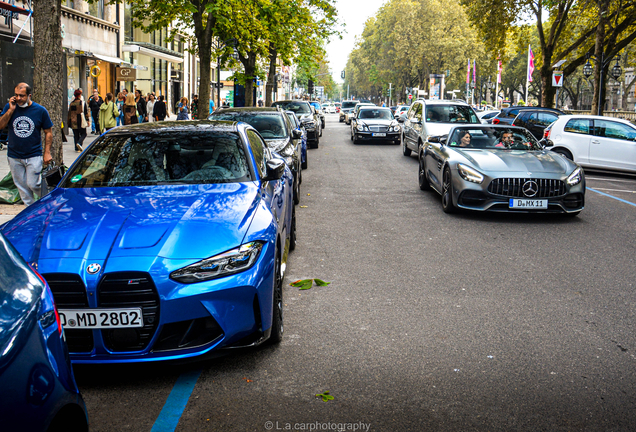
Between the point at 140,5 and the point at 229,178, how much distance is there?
18.2 m

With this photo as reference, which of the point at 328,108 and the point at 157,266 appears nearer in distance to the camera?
the point at 157,266

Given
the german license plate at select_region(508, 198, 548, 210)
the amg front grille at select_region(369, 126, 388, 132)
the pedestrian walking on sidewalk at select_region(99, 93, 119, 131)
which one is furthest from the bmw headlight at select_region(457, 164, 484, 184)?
the amg front grille at select_region(369, 126, 388, 132)

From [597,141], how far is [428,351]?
44.9 feet

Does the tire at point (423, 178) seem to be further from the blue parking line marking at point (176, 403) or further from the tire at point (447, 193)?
the blue parking line marking at point (176, 403)

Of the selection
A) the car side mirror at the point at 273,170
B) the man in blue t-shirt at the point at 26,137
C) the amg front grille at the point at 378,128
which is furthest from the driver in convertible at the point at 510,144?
the amg front grille at the point at 378,128

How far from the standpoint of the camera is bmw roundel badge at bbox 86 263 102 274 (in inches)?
140

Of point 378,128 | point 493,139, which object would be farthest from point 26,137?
point 378,128

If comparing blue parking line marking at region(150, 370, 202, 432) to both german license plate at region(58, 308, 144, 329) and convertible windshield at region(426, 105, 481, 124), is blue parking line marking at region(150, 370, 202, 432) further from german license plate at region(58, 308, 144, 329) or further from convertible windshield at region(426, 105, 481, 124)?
convertible windshield at region(426, 105, 481, 124)

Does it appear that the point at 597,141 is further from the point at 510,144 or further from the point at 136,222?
the point at 136,222

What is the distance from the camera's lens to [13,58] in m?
22.2

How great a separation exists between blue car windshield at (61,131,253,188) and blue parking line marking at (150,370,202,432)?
5.79ft

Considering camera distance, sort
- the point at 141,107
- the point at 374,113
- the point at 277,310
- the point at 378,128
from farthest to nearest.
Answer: the point at 141,107 → the point at 374,113 → the point at 378,128 → the point at 277,310

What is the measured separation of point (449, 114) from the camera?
1812 centimetres

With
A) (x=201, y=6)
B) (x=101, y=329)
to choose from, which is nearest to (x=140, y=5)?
(x=201, y=6)
